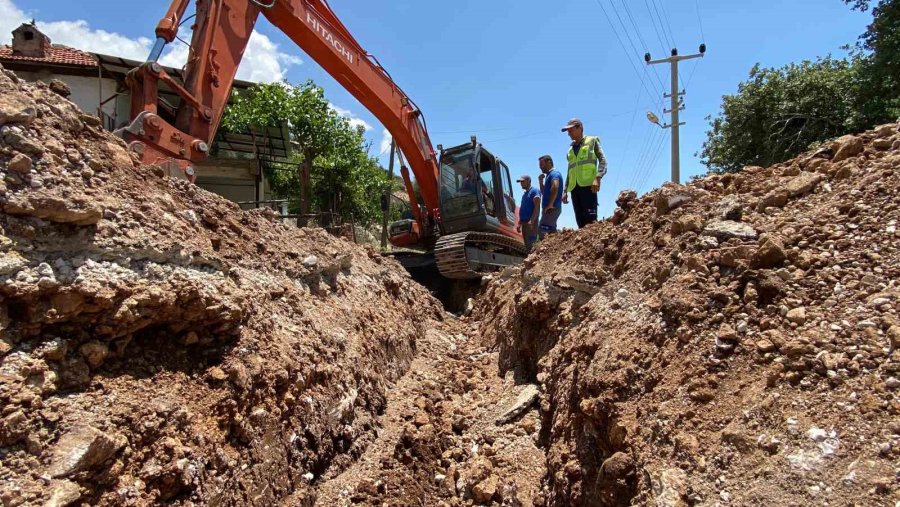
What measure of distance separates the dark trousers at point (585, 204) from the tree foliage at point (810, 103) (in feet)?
27.3

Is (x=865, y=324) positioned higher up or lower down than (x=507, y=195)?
lower down

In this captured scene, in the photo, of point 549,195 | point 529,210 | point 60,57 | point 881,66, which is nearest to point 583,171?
point 549,195

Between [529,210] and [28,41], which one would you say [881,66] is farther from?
[28,41]

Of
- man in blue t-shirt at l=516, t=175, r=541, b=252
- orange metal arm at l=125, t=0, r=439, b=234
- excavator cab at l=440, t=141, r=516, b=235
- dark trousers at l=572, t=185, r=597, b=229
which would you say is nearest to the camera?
orange metal arm at l=125, t=0, r=439, b=234

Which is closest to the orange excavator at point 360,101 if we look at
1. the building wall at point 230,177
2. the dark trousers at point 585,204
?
the dark trousers at point 585,204

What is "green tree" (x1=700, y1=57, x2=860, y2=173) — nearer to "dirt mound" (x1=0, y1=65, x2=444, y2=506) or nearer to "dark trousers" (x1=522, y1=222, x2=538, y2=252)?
"dark trousers" (x1=522, y1=222, x2=538, y2=252)

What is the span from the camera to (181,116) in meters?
5.37

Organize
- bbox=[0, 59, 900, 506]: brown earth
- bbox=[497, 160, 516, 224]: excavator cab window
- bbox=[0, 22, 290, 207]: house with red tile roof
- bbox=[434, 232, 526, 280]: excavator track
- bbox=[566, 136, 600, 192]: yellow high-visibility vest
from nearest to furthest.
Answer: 1. bbox=[0, 59, 900, 506]: brown earth
2. bbox=[566, 136, 600, 192]: yellow high-visibility vest
3. bbox=[434, 232, 526, 280]: excavator track
4. bbox=[497, 160, 516, 224]: excavator cab window
5. bbox=[0, 22, 290, 207]: house with red tile roof

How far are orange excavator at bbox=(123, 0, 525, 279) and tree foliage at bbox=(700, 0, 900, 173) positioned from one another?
28.1ft

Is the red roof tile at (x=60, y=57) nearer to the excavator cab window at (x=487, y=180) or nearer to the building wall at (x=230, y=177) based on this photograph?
the building wall at (x=230, y=177)

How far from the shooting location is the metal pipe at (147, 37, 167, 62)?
16.3ft

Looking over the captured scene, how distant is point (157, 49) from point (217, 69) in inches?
28.0

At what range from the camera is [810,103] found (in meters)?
13.9

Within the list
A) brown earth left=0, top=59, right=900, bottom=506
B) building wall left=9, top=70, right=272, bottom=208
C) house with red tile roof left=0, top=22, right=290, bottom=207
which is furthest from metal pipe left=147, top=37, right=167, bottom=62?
building wall left=9, top=70, right=272, bottom=208
